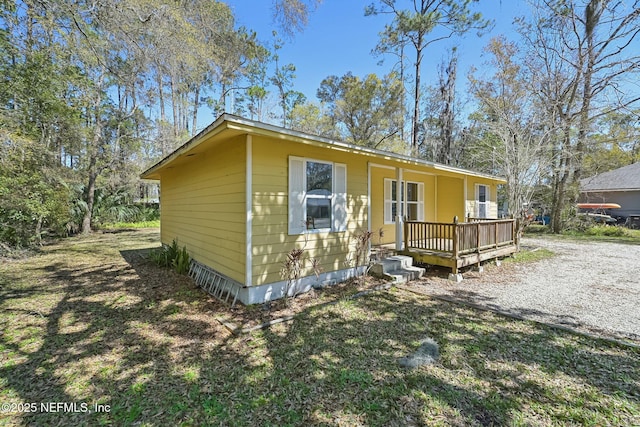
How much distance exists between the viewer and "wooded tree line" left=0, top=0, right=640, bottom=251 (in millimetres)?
6551

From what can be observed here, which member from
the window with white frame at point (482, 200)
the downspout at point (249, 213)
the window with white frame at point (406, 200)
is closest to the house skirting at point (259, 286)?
the downspout at point (249, 213)

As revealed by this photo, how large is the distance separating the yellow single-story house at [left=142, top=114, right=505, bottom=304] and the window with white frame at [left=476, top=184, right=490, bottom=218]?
17.8 feet

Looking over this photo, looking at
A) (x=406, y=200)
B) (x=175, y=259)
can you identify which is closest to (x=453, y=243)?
(x=406, y=200)

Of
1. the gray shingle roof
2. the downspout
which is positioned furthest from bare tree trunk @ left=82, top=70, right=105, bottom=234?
the gray shingle roof

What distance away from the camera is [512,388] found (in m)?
2.64

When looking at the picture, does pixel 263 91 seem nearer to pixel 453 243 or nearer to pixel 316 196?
pixel 316 196

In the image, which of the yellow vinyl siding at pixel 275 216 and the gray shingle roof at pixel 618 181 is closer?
the yellow vinyl siding at pixel 275 216

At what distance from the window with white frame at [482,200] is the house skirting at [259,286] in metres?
8.05

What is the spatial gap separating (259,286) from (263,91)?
70.0ft

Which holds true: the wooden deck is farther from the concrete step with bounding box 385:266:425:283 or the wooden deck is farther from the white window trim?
the white window trim

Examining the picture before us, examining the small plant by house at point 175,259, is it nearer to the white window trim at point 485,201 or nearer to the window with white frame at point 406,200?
the window with white frame at point 406,200

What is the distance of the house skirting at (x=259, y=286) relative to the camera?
4.69 m

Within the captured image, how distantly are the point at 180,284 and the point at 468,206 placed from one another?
34.1 feet

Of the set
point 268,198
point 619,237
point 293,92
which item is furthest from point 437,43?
point 268,198
